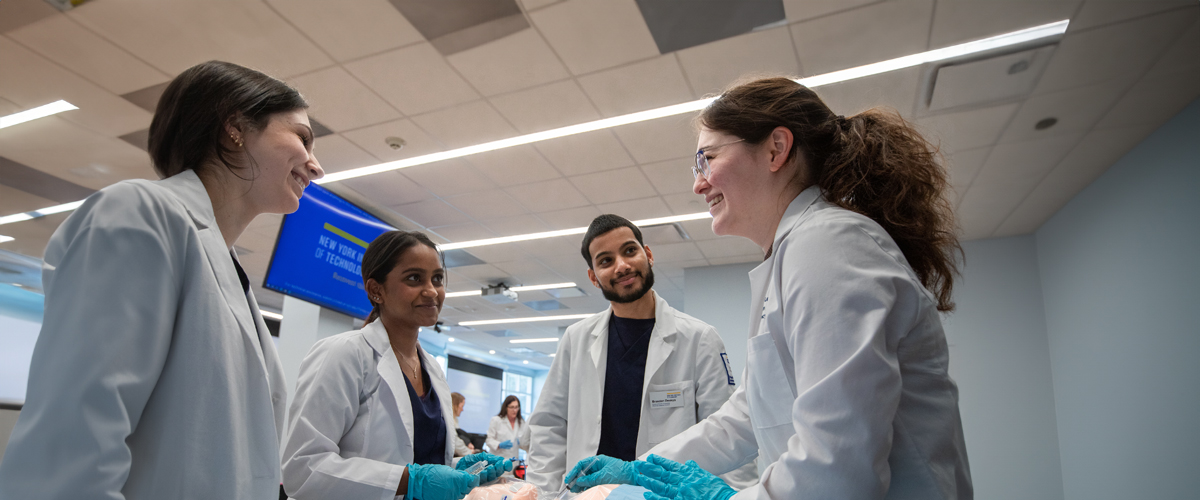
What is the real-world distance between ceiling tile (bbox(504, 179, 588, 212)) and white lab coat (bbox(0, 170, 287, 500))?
4587 millimetres

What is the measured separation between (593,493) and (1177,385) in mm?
5296

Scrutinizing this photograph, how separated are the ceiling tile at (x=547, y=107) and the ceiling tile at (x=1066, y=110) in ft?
10.2

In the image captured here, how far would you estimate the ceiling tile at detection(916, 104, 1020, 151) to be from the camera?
423 cm

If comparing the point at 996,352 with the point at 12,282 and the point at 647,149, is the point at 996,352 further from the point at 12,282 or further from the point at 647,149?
the point at 12,282

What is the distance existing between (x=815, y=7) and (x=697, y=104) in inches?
43.9

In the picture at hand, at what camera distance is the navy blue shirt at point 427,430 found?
5.85ft

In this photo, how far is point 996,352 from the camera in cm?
681

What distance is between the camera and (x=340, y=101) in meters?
4.19

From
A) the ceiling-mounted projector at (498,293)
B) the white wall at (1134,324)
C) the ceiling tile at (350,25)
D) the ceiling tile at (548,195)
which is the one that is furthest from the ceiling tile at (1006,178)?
the ceiling-mounted projector at (498,293)

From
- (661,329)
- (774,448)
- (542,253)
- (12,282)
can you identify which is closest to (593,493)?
(774,448)

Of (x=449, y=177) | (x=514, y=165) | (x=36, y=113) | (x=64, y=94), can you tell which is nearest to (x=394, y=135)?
(x=449, y=177)

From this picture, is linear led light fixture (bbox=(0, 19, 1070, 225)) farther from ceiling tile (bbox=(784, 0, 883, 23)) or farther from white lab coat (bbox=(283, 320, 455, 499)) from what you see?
white lab coat (bbox=(283, 320, 455, 499))

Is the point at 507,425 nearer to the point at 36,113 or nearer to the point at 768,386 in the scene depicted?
the point at 36,113

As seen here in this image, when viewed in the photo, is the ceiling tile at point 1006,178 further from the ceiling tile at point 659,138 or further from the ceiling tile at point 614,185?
the ceiling tile at point 614,185
